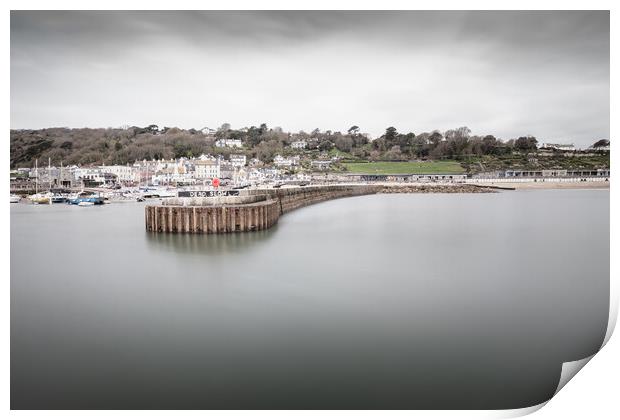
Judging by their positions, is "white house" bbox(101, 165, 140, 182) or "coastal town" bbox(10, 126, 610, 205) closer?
"coastal town" bbox(10, 126, 610, 205)

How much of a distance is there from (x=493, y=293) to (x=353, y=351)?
2420 millimetres

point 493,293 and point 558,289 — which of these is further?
point 558,289

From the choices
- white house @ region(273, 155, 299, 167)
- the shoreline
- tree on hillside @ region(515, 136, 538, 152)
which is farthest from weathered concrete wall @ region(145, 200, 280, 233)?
white house @ region(273, 155, 299, 167)

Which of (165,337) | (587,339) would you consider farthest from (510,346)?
(165,337)

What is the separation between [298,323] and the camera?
3846mm

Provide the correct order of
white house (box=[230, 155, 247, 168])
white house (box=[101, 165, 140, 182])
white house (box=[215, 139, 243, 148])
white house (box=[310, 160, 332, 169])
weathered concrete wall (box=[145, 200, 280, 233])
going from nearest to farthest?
weathered concrete wall (box=[145, 200, 280, 233]) → white house (box=[101, 165, 140, 182]) → white house (box=[215, 139, 243, 148]) → white house (box=[230, 155, 247, 168]) → white house (box=[310, 160, 332, 169])

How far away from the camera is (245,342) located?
3.44 metres

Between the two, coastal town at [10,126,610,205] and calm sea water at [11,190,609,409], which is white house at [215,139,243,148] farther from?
calm sea water at [11,190,609,409]

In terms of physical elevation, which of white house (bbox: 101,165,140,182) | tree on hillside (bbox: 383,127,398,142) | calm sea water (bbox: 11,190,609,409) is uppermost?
tree on hillside (bbox: 383,127,398,142)

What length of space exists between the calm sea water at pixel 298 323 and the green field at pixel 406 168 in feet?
74.1

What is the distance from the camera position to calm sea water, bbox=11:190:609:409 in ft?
9.20

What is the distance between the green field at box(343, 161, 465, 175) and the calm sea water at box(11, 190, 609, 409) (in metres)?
22.6
